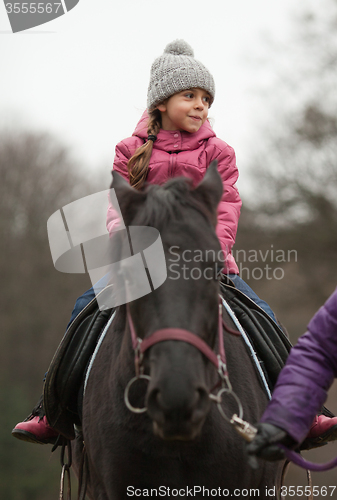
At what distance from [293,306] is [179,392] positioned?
1658 centimetres

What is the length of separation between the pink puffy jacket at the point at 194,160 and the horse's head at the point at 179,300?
1.05 metres

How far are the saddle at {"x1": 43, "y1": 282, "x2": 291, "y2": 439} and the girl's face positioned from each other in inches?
47.4

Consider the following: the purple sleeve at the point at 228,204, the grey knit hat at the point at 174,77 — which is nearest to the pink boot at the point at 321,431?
the purple sleeve at the point at 228,204

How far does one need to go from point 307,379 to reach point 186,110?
2.27 meters

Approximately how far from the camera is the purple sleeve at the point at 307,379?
243 cm

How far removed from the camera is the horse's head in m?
2.09

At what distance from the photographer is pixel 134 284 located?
7.91 ft

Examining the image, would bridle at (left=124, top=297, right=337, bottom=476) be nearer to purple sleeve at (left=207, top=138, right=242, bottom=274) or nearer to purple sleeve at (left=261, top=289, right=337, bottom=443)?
purple sleeve at (left=261, top=289, right=337, bottom=443)

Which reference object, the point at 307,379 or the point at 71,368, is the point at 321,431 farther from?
the point at 71,368

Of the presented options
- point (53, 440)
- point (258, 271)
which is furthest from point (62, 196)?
point (53, 440)

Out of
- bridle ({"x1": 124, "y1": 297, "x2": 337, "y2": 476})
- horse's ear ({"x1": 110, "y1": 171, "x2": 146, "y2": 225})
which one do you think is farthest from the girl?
bridle ({"x1": 124, "y1": 297, "x2": 337, "y2": 476})

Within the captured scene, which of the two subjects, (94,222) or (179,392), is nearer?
(179,392)

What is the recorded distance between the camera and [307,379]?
2.51 meters

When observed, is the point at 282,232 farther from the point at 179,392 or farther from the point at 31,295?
the point at 179,392
